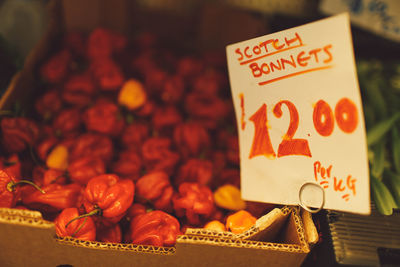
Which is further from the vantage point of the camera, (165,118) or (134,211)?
(165,118)

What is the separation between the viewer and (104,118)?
160cm

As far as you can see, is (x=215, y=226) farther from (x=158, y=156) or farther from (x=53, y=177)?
(x=53, y=177)

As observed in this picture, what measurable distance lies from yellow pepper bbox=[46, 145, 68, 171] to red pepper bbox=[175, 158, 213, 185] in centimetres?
55

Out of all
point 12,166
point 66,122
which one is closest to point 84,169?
point 12,166

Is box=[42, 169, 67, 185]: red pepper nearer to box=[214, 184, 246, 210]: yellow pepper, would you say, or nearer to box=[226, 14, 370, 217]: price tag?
box=[214, 184, 246, 210]: yellow pepper

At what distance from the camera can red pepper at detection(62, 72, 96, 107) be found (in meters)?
1.73

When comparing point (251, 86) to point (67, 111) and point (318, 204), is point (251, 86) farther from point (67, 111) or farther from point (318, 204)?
point (67, 111)

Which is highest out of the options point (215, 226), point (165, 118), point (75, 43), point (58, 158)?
point (75, 43)

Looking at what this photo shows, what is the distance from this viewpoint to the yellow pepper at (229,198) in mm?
1312

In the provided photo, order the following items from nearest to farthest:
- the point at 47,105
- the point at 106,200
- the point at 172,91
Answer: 1. the point at 106,200
2. the point at 47,105
3. the point at 172,91

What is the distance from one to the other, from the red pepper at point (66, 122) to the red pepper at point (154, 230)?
0.72 meters

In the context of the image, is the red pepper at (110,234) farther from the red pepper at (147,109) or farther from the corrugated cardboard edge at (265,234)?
the red pepper at (147,109)

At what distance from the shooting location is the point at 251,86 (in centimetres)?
109

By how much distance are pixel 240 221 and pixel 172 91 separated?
36.2 inches
